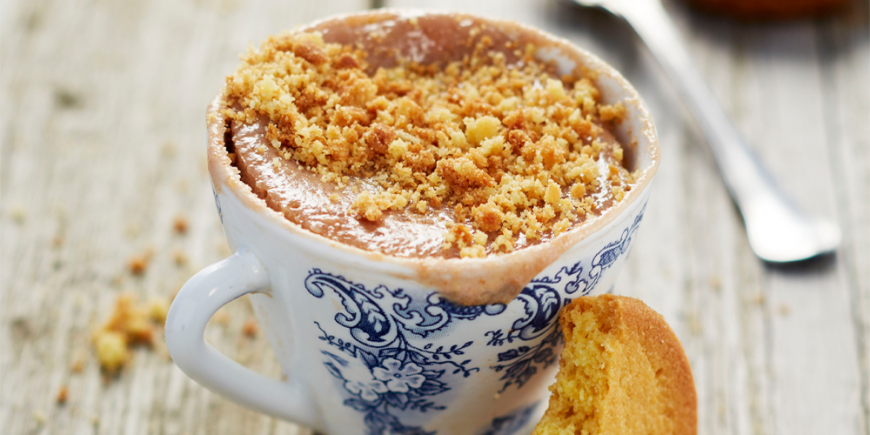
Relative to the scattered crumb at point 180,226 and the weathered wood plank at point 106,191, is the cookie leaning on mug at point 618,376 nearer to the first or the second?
the weathered wood plank at point 106,191

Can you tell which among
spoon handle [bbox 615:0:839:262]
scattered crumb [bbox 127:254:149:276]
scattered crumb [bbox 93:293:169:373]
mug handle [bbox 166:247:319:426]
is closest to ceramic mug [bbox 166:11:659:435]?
mug handle [bbox 166:247:319:426]

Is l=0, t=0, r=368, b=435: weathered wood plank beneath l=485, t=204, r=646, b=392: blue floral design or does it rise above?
beneath

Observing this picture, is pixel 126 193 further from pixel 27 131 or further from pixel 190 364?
pixel 190 364

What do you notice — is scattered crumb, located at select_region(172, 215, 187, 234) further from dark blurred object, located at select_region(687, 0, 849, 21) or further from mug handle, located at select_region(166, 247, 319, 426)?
dark blurred object, located at select_region(687, 0, 849, 21)

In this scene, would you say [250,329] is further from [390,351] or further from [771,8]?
[771,8]

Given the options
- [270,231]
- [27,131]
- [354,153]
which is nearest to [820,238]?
[354,153]

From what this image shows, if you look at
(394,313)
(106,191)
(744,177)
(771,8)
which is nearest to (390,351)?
(394,313)
